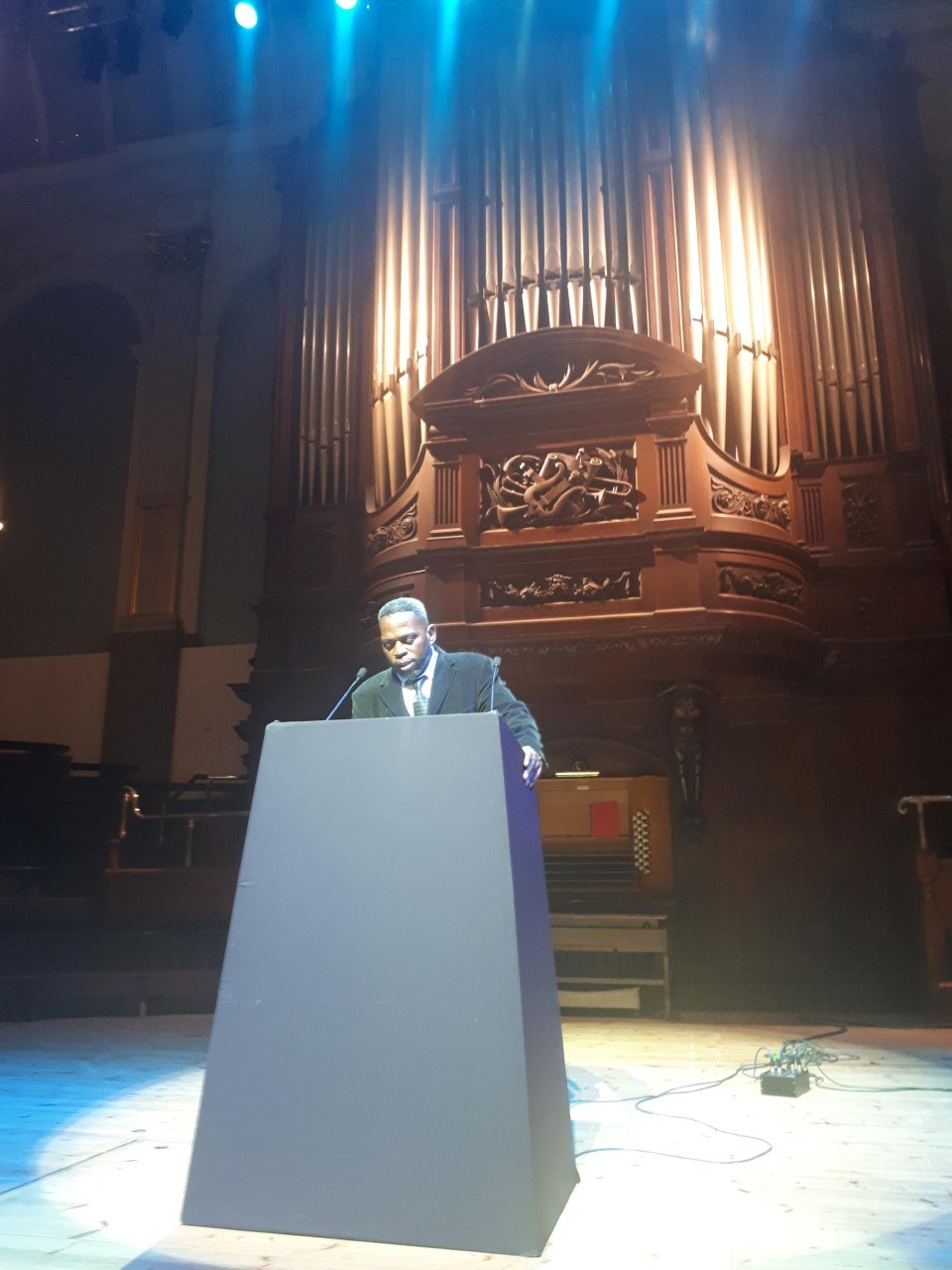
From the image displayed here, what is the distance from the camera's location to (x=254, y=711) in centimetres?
605

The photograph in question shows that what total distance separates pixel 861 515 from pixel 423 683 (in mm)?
3739

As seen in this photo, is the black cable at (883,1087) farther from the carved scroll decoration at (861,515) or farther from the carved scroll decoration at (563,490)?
the carved scroll decoration at (861,515)

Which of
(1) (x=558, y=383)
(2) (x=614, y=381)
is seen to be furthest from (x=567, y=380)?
(2) (x=614, y=381)

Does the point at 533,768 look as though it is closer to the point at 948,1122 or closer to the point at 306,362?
the point at 948,1122

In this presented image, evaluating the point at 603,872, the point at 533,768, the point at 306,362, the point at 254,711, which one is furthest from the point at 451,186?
the point at 533,768

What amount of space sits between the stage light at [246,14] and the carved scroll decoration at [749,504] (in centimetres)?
556

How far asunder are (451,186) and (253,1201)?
5676 millimetres

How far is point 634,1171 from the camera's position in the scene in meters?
2.15

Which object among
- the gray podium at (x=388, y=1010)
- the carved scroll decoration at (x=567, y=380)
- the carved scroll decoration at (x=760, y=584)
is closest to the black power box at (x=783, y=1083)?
the gray podium at (x=388, y=1010)

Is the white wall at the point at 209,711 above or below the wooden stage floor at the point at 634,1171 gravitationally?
above

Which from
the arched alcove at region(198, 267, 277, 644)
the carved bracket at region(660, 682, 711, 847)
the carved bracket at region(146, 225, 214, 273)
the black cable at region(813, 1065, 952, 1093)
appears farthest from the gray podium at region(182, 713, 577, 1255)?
the carved bracket at region(146, 225, 214, 273)

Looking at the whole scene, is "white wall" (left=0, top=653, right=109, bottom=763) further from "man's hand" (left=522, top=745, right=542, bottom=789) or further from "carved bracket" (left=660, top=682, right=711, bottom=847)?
"man's hand" (left=522, top=745, right=542, bottom=789)

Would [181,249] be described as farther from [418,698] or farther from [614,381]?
[418,698]

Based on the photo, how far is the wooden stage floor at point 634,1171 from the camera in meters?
1.69
